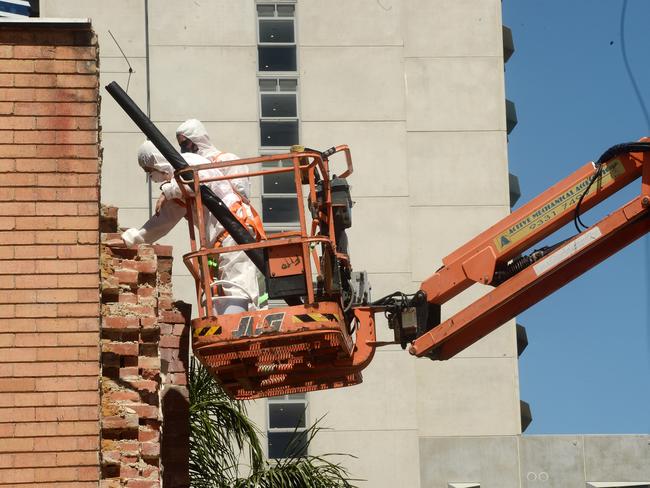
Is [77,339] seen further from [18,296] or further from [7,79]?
[7,79]

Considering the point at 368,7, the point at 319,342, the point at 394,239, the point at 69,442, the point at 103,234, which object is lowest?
the point at 69,442

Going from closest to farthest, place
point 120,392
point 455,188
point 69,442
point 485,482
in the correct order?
point 69,442
point 120,392
point 485,482
point 455,188

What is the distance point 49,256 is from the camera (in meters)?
10.0

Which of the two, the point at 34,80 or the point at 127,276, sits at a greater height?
the point at 34,80

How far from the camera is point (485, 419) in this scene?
1305 inches

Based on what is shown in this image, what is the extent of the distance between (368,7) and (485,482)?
10.2 m

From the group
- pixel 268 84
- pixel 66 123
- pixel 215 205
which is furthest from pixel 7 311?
pixel 268 84

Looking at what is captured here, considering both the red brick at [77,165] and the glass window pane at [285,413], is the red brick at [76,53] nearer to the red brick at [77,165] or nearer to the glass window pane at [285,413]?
the red brick at [77,165]

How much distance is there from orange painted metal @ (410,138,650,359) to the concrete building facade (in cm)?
1880

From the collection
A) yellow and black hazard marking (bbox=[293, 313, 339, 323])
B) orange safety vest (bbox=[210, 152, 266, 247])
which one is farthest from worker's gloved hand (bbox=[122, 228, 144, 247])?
yellow and black hazard marking (bbox=[293, 313, 339, 323])

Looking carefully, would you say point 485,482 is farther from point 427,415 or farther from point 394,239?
point 394,239

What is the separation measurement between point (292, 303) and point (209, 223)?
96 cm

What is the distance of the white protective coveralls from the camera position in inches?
490

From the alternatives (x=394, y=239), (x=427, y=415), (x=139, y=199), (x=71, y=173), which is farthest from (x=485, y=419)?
(x=71, y=173)
